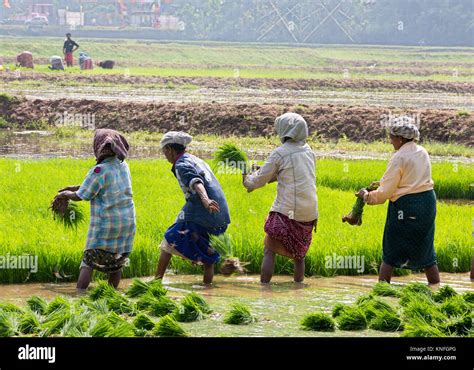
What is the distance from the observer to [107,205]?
7.79m

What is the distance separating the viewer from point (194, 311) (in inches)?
268

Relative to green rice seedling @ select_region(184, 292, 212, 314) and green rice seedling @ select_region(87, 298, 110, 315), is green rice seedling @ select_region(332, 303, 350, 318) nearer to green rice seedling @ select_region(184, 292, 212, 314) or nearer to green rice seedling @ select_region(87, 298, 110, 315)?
green rice seedling @ select_region(184, 292, 212, 314)

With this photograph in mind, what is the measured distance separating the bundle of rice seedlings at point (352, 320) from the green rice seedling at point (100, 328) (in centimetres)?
150

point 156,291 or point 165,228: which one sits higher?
point 165,228

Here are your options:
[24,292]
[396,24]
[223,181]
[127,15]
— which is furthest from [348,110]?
[127,15]

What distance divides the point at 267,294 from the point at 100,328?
7.37 ft

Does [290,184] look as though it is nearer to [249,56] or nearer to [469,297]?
[469,297]

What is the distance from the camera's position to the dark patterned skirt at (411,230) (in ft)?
26.0

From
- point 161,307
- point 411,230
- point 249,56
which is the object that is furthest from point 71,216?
point 249,56

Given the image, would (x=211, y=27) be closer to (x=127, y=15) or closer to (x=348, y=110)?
(x=127, y=15)

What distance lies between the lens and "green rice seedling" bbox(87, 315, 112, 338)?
5.90 metres

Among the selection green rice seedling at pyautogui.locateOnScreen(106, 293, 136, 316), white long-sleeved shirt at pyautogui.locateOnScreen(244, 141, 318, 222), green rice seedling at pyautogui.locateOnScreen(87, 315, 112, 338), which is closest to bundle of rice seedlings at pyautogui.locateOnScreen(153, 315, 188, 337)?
green rice seedling at pyautogui.locateOnScreen(87, 315, 112, 338)

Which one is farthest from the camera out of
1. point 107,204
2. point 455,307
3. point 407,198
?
point 407,198
